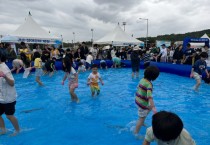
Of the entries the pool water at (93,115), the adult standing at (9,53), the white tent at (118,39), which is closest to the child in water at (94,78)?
the pool water at (93,115)

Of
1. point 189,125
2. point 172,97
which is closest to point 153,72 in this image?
point 189,125

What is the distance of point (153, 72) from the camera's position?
3.90 m

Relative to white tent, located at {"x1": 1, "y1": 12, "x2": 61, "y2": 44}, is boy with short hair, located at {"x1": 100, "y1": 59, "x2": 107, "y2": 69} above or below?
below

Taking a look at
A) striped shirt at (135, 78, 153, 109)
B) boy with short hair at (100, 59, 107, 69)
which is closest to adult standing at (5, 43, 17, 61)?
boy with short hair at (100, 59, 107, 69)

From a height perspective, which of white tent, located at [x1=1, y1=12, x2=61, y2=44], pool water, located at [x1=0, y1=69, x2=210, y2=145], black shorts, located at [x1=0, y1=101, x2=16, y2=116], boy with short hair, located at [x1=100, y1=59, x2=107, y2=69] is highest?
white tent, located at [x1=1, y1=12, x2=61, y2=44]

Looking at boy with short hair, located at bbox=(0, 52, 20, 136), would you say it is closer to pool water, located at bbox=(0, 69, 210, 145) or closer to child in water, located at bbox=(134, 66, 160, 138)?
pool water, located at bbox=(0, 69, 210, 145)

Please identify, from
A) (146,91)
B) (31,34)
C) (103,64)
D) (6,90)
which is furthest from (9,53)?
(146,91)

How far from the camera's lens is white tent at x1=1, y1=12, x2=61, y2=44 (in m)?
18.7

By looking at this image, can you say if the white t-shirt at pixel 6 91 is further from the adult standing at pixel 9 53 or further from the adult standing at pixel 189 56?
the adult standing at pixel 189 56

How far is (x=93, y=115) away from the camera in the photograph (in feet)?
20.3

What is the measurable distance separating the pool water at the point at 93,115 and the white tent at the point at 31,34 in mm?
9896

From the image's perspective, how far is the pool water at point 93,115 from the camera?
15.2ft

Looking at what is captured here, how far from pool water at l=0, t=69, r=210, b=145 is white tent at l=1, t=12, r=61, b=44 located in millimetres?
9896

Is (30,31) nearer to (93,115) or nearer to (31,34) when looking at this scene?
(31,34)
